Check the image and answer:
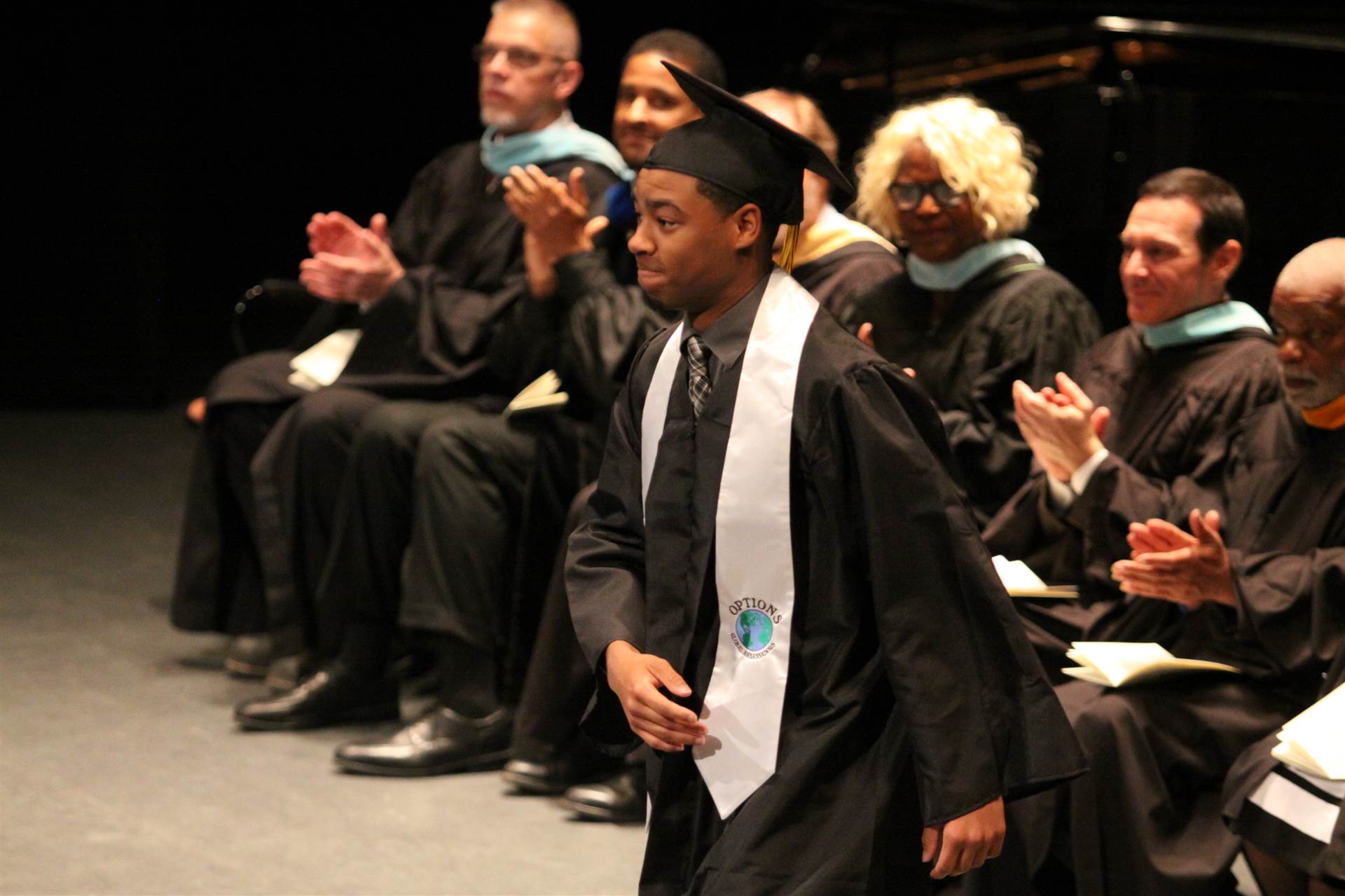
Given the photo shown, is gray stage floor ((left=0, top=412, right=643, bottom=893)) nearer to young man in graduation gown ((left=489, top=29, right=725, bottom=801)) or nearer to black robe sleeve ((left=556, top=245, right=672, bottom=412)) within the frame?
young man in graduation gown ((left=489, top=29, right=725, bottom=801))

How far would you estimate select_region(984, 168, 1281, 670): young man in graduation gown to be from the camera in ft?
9.97

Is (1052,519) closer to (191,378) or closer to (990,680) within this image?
(990,680)

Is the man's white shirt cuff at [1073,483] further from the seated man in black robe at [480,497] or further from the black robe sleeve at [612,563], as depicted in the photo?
the black robe sleeve at [612,563]

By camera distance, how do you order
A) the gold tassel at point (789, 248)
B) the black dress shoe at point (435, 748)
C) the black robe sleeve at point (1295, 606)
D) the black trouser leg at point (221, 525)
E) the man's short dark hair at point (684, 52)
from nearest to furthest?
the gold tassel at point (789, 248) < the black robe sleeve at point (1295, 606) < the black dress shoe at point (435, 748) < the man's short dark hair at point (684, 52) < the black trouser leg at point (221, 525)

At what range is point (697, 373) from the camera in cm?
209

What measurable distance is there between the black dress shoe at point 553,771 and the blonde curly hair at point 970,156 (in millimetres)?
1326

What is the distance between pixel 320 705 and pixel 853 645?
227 centimetres

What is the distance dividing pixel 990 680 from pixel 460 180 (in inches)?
119

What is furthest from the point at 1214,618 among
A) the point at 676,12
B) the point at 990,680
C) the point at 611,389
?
the point at 676,12

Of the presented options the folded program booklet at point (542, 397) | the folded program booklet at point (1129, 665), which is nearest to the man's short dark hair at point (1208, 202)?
the folded program booklet at point (1129, 665)

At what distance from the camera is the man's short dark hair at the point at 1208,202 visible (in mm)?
3158

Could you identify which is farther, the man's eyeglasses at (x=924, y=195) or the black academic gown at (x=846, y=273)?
the black academic gown at (x=846, y=273)

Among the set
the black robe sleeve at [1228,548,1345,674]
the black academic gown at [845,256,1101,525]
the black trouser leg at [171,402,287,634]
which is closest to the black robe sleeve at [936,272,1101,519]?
the black academic gown at [845,256,1101,525]

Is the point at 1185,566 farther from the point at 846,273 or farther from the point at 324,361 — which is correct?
the point at 324,361
